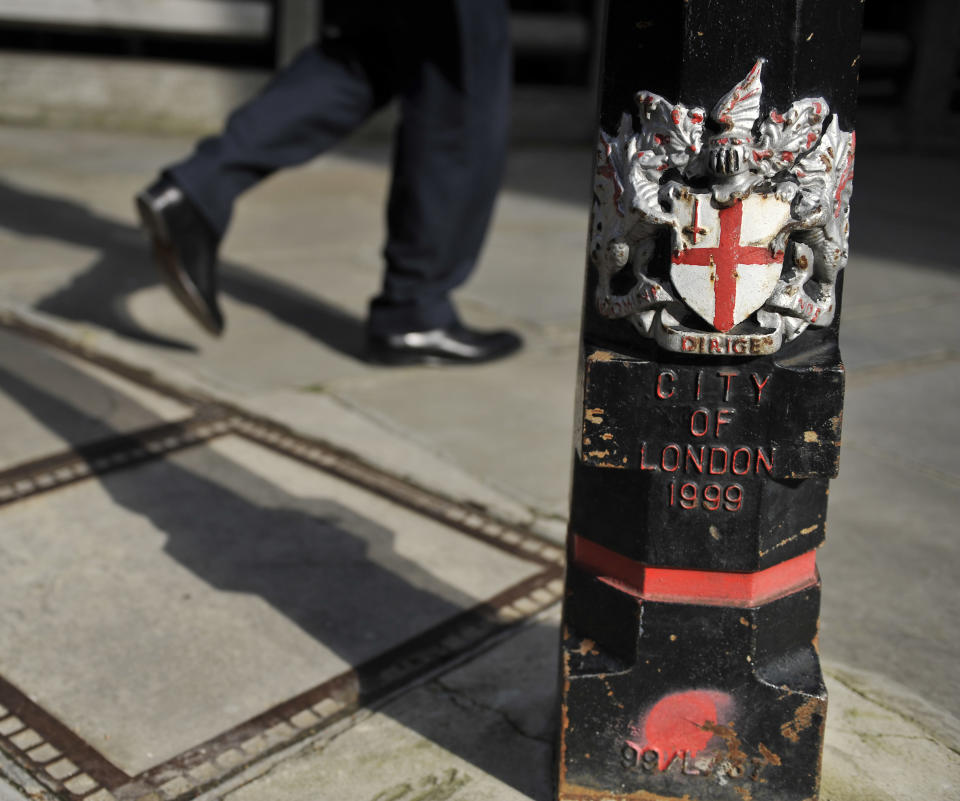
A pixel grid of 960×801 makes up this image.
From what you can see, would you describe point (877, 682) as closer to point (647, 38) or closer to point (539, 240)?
point (647, 38)

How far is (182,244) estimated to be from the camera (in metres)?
3.06

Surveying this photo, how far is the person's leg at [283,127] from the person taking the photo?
10.3 ft

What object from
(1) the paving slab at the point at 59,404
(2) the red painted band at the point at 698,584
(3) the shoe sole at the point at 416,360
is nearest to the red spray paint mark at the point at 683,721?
(2) the red painted band at the point at 698,584

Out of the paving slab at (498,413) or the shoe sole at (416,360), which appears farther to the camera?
the shoe sole at (416,360)

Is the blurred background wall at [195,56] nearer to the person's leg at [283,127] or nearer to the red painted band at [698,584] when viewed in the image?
the person's leg at [283,127]

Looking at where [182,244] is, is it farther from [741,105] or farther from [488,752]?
[741,105]

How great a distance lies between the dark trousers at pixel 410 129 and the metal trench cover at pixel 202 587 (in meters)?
0.66

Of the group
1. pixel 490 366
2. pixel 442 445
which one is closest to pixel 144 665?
pixel 442 445

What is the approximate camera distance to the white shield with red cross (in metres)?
1.39

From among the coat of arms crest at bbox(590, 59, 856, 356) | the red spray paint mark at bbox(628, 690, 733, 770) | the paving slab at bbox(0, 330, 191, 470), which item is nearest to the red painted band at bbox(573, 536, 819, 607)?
the red spray paint mark at bbox(628, 690, 733, 770)

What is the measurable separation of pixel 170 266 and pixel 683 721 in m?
2.02

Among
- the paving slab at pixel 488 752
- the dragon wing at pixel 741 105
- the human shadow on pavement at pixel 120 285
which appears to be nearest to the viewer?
the dragon wing at pixel 741 105

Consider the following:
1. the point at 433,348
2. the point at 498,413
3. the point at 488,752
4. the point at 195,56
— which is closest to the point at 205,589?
the point at 488,752

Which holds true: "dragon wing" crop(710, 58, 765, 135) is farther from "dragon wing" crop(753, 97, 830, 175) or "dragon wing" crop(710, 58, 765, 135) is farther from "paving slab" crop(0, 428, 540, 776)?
"paving slab" crop(0, 428, 540, 776)
